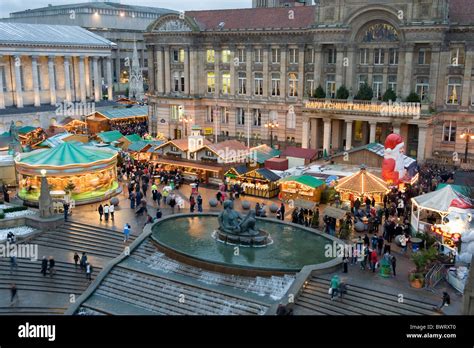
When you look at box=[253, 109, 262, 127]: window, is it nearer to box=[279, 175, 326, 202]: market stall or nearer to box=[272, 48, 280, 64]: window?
box=[272, 48, 280, 64]: window

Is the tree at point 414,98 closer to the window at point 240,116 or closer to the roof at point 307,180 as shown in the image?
the roof at point 307,180

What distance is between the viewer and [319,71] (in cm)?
5412

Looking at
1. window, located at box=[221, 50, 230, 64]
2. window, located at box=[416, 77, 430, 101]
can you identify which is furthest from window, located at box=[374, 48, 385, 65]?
window, located at box=[221, 50, 230, 64]

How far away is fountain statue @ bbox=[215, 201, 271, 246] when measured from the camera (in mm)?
27656

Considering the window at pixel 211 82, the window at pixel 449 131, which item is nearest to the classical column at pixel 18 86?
the window at pixel 211 82

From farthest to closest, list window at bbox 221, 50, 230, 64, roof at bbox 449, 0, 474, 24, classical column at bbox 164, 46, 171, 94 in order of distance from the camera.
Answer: classical column at bbox 164, 46, 171, 94 → window at bbox 221, 50, 230, 64 → roof at bbox 449, 0, 474, 24

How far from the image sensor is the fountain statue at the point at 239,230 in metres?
27.7

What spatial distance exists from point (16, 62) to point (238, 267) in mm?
61412

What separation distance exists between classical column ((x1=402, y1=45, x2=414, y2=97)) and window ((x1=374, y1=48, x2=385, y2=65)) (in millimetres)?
3098

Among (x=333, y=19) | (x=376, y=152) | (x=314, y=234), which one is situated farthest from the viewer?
(x=333, y=19)
